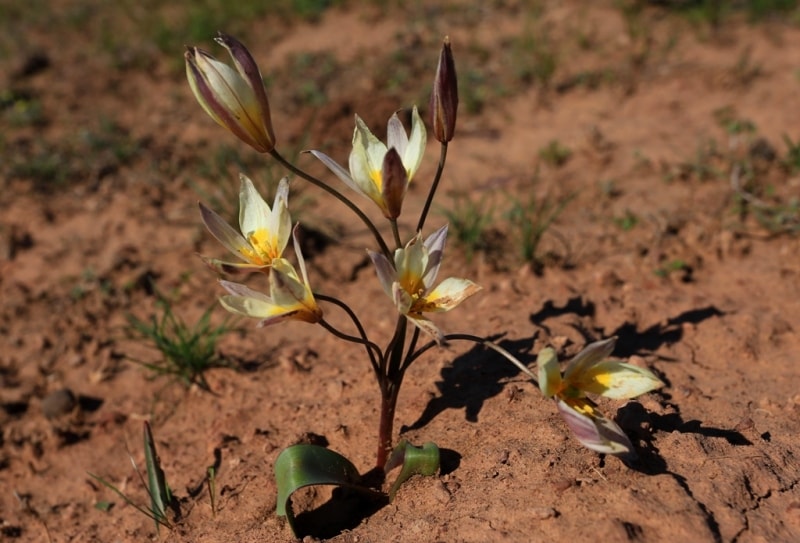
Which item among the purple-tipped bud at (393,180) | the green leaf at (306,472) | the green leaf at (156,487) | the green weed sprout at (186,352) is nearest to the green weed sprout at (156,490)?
the green leaf at (156,487)

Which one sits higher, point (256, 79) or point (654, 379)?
point (256, 79)

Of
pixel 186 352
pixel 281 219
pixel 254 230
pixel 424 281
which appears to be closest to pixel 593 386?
pixel 424 281

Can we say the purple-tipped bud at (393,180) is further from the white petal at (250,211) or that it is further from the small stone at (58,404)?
the small stone at (58,404)

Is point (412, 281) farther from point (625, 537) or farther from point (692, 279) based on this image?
point (692, 279)

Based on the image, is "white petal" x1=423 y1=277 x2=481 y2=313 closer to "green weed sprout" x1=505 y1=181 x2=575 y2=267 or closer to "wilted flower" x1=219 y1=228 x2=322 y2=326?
"wilted flower" x1=219 y1=228 x2=322 y2=326

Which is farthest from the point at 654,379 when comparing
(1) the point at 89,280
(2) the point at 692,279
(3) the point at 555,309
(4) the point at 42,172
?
(4) the point at 42,172

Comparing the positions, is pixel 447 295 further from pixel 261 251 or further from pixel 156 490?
pixel 156 490
